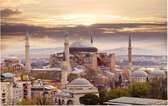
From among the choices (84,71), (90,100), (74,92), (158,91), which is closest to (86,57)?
(84,71)

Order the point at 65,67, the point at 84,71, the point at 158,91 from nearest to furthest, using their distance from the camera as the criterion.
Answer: the point at 158,91 < the point at 65,67 < the point at 84,71

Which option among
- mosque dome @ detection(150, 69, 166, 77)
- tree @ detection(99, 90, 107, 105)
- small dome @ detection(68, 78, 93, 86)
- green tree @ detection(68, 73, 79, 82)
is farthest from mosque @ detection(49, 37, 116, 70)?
tree @ detection(99, 90, 107, 105)

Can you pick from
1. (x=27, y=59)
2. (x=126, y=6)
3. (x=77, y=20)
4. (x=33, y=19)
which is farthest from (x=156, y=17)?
(x=27, y=59)

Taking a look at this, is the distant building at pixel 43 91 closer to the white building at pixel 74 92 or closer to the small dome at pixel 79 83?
the white building at pixel 74 92

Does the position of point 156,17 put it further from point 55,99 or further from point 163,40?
point 55,99

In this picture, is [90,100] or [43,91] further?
[43,91]

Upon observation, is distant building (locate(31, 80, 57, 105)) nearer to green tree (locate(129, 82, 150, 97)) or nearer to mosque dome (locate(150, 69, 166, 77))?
green tree (locate(129, 82, 150, 97))

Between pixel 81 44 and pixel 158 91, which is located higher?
pixel 81 44

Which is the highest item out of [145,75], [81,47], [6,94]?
[81,47]

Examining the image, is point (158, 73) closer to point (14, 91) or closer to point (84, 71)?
point (84, 71)
